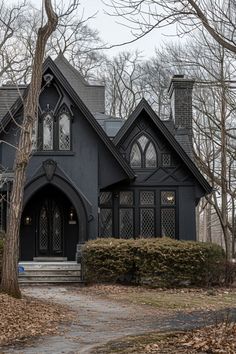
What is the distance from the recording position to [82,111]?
19188 millimetres

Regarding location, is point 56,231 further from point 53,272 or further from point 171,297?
point 171,297

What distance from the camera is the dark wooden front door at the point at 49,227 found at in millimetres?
20281

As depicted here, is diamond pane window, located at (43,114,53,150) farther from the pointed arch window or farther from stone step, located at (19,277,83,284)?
stone step, located at (19,277,83,284)

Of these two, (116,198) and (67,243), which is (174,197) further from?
(67,243)

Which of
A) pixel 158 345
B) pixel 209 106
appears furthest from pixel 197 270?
pixel 209 106

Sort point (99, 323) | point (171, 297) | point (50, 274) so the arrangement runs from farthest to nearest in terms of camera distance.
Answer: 1. point (50, 274)
2. point (171, 297)
3. point (99, 323)

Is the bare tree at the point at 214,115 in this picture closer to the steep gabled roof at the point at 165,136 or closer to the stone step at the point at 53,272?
the steep gabled roof at the point at 165,136

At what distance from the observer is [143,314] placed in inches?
444

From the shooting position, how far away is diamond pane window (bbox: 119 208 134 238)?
20484mm

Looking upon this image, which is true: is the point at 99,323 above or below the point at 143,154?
below

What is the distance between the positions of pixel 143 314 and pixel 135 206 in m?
9.40

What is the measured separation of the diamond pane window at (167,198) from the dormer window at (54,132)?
13.3 ft

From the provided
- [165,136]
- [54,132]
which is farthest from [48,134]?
[165,136]

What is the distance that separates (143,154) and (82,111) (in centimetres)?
314
